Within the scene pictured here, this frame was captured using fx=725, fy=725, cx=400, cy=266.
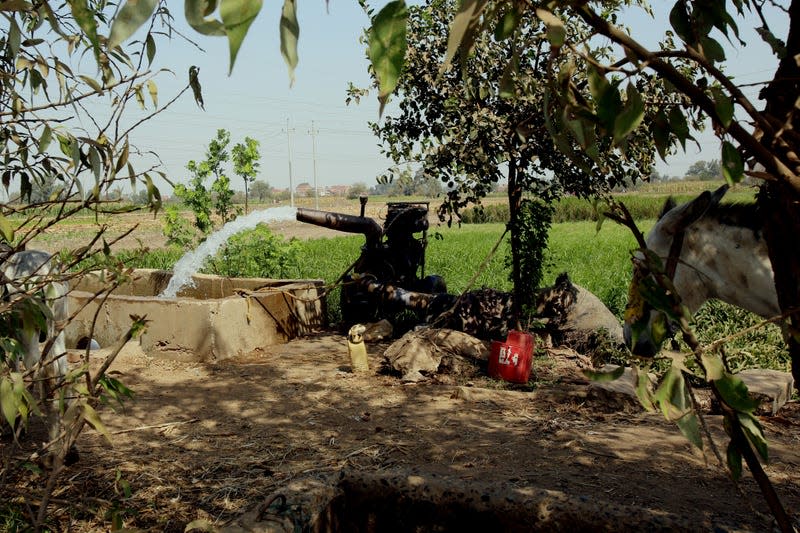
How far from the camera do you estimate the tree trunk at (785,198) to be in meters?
1.48

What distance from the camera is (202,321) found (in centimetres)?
740

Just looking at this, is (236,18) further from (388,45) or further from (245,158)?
(245,158)

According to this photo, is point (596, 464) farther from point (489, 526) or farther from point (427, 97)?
point (427, 97)

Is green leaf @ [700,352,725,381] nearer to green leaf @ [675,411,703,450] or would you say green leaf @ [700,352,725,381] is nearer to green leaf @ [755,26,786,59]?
green leaf @ [675,411,703,450]

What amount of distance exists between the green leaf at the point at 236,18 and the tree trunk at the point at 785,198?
116cm

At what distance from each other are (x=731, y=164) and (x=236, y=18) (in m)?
0.85

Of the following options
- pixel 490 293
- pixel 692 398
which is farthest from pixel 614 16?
pixel 692 398

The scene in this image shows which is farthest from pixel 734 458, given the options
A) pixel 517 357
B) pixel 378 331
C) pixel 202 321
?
pixel 378 331

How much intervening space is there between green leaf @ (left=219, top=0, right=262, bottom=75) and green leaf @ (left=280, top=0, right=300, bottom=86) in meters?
0.06

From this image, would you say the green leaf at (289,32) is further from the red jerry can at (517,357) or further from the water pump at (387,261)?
the water pump at (387,261)

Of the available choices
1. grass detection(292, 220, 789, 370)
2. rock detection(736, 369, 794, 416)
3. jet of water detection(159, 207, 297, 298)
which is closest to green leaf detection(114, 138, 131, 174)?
grass detection(292, 220, 789, 370)

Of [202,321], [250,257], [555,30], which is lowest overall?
[202,321]

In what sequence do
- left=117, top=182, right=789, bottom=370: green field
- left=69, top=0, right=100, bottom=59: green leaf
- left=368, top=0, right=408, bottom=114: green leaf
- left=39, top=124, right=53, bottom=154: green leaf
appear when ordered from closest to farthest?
left=368, top=0, right=408, bottom=114: green leaf → left=69, top=0, right=100, bottom=59: green leaf → left=39, top=124, right=53, bottom=154: green leaf → left=117, top=182, right=789, bottom=370: green field

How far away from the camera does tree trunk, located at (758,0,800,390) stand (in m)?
1.48
